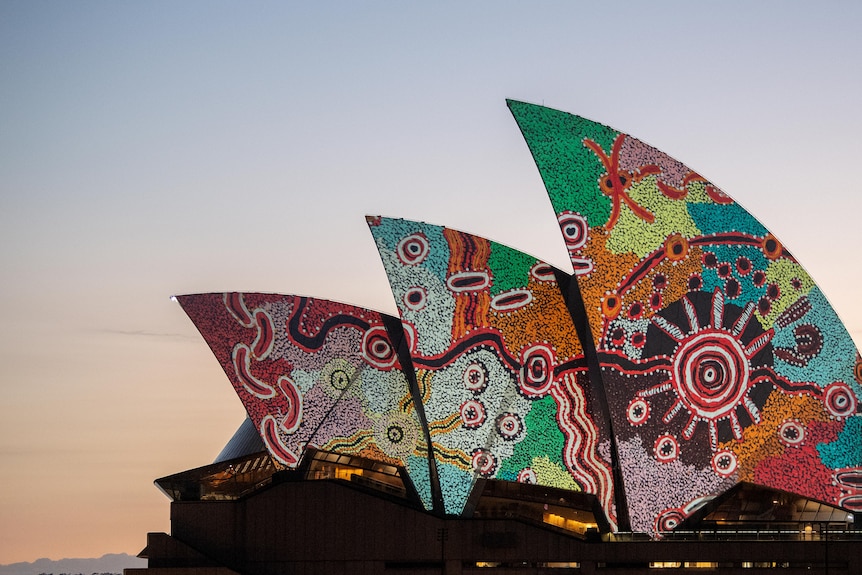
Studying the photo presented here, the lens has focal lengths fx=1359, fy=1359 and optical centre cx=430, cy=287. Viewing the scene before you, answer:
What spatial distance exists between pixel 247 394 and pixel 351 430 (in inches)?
152

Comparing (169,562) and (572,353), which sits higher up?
(572,353)

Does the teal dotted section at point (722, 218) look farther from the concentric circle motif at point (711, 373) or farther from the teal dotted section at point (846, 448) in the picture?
the teal dotted section at point (846, 448)

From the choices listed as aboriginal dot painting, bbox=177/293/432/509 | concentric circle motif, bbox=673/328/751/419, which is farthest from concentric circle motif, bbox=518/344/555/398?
aboriginal dot painting, bbox=177/293/432/509

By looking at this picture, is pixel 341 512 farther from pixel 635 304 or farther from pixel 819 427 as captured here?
pixel 819 427

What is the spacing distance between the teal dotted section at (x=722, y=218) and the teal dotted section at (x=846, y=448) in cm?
685

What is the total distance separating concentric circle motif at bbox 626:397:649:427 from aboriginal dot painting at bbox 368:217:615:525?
5.63ft

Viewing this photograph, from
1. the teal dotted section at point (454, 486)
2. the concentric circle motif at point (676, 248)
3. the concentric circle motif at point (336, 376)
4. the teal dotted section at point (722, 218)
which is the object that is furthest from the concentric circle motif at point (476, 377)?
the teal dotted section at point (722, 218)

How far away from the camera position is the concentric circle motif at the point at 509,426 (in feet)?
149

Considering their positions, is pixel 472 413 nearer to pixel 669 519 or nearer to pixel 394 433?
pixel 394 433

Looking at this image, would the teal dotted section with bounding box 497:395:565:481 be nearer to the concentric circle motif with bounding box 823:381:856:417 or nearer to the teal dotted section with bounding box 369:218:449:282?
the teal dotted section with bounding box 369:218:449:282

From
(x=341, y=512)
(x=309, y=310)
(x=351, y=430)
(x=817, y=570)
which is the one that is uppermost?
(x=309, y=310)

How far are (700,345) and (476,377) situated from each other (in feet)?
24.7

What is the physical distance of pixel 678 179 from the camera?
43.2m

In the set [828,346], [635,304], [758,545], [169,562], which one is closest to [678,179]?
[635,304]
